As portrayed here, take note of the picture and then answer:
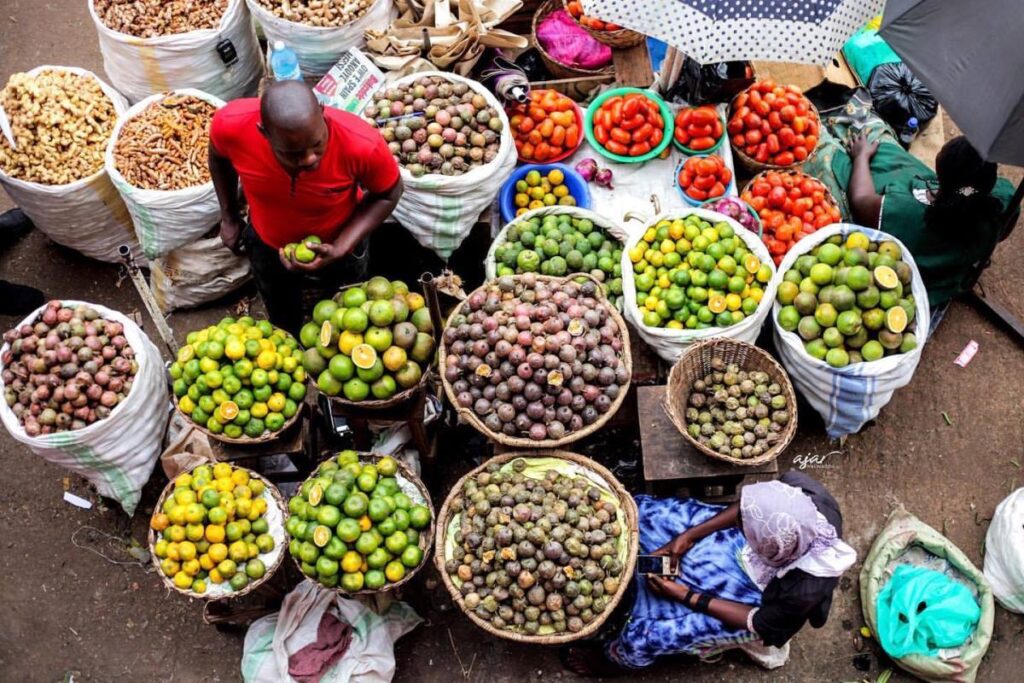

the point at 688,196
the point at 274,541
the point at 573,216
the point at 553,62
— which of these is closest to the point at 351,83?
the point at 553,62

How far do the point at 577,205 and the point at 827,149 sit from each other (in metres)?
1.64

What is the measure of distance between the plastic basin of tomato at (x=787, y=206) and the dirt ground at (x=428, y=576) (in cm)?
98

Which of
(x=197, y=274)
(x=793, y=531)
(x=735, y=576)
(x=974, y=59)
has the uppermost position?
(x=974, y=59)

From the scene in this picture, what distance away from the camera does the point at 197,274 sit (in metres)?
4.57

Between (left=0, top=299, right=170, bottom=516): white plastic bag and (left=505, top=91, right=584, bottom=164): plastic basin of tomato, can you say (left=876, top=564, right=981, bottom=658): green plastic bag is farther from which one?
(left=0, top=299, right=170, bottom=516): white plastic bag

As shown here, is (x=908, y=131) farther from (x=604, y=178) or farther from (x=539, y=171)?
(x=539, y=171)

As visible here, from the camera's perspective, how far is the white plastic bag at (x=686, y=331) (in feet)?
12.6

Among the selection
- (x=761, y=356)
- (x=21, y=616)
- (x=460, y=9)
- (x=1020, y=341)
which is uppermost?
(x=460, y=9)

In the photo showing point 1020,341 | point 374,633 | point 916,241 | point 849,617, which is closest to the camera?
point 374,633

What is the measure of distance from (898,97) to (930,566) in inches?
113

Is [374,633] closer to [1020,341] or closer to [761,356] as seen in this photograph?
[761,356]

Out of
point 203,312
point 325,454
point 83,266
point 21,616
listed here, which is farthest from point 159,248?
point 21,616

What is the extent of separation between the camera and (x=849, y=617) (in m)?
3.96

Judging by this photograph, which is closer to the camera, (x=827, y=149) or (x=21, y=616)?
(x=21, y=616)
